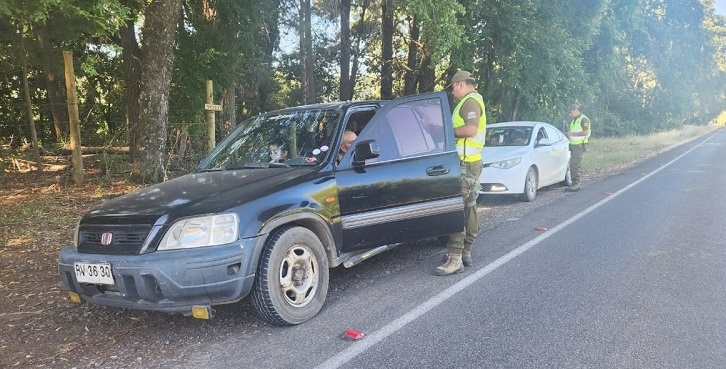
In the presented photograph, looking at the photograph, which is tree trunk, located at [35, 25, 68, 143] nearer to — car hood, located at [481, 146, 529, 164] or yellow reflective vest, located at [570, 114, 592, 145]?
car hood, located at [481, 146, 529, 164]

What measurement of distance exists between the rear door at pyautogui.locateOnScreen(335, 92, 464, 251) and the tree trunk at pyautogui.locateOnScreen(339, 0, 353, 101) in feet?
42.0

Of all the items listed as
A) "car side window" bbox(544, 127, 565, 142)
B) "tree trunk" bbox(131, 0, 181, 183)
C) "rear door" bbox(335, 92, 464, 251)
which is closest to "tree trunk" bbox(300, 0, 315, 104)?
"tree trunk" bbox(131, 0, 181, 183)

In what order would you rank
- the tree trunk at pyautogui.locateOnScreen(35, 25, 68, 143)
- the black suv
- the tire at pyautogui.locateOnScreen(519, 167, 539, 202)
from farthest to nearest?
the tree trunk at pyautogui.locateOnScreen(35, 25, 68, 143) → the tire at pyautogui.locateOnScreen(519, 167, 539, 202) → the black suv

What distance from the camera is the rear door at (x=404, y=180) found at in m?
4.48

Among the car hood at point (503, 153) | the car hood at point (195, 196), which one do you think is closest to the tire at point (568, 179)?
the car hood at point (503, 153)

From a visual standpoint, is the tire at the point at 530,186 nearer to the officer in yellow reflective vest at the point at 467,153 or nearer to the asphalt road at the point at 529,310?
the asphalt road at the point at 529,310

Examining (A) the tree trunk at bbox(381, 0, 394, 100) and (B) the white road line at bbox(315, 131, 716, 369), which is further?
(A) the tree trunk at bbox(381, 0, 394, 100)

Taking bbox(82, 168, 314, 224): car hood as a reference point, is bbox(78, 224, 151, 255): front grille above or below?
below

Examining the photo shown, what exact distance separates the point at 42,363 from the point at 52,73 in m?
15.0

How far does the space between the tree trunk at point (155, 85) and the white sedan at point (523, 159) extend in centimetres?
622

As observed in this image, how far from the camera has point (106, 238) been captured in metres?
3.69

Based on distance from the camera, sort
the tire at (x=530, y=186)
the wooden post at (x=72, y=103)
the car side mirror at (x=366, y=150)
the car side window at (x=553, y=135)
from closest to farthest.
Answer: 1. the car side mirror at (x=366, y=150)
2. the wooden post at (x=72, y=103)
3. the tire at (x=530, y=186)
4. the car side window at (x=553, y=135)

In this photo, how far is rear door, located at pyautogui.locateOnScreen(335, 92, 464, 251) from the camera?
448 centimetres

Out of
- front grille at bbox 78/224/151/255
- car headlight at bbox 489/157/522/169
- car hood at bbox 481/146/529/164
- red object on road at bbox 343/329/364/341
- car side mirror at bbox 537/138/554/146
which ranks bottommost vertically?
red object on road at bbox 343/329/364/341
